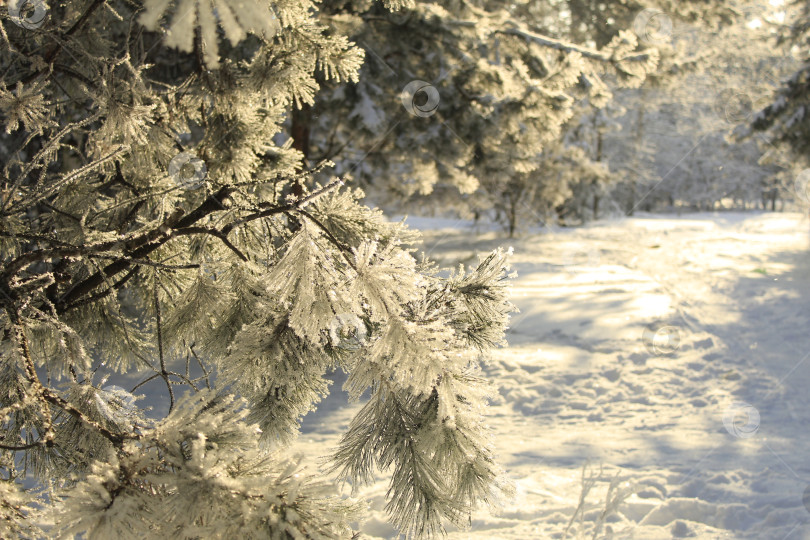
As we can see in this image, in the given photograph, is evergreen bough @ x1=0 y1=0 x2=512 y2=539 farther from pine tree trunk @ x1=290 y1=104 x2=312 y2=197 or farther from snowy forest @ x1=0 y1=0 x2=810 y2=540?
pine tree trunk @ x1=290 y1=104 x2=312 y2=197

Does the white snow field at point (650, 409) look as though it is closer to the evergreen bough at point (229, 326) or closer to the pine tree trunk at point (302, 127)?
the evergreen bough at point (229, 326)

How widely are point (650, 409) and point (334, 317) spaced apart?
577 cm

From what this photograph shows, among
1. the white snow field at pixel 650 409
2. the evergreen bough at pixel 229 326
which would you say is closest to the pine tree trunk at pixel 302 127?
the white snow field at pixel 650 409

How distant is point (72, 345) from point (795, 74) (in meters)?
16.0

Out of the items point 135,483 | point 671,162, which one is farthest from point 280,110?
point 671,162

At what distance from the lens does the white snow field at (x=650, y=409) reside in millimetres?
4090

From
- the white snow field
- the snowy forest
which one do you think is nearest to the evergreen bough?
the snowy forest

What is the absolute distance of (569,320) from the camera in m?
9.89

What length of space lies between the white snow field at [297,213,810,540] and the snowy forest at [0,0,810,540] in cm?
4

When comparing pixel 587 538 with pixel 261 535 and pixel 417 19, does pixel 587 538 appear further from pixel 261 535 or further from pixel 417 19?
pixel 417 19

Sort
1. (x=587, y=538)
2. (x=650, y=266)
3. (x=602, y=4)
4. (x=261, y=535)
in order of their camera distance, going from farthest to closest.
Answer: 1. (x=650, y=266)
2. (x=602, y=4)
3. (x=587, y=538)
4. (x=261, y=535)

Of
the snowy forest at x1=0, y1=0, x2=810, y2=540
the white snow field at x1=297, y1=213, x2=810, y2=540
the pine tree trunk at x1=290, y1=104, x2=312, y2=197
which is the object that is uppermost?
the pine tree trunk at x1=290, y1=104, x2=312, y2=197

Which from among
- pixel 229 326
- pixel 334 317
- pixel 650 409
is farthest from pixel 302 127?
pixel 334 317

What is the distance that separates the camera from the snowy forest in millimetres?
1505
